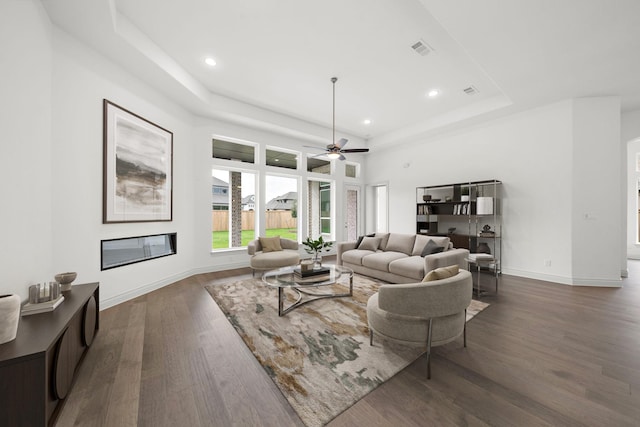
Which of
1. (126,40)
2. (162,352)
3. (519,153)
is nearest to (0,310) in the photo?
(162,352)

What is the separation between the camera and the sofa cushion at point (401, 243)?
4.89 m

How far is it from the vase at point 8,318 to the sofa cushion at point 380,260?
13.6ft

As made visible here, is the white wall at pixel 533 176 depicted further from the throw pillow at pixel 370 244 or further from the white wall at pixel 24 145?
the white wall at pixel 24 145

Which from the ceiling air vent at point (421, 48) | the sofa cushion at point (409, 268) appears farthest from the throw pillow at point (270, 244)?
the ceiling air vent at point (421, 48)

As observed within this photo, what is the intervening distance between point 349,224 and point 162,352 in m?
6.19

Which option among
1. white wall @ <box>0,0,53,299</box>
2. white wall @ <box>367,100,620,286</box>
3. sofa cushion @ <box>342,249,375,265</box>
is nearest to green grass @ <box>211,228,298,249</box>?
sofa cushion @ <box>342,249,375,265</box>

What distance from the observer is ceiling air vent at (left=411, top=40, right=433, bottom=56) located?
10.6 ft

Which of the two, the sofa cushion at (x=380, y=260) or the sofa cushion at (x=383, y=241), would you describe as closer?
the sofa cushion at (x=380, y=260)

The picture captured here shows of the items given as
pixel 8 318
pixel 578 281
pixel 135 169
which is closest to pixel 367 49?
pixel 135 169

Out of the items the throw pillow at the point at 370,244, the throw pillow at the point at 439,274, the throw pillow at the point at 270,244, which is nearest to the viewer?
the throw pillow at the point at 439,274

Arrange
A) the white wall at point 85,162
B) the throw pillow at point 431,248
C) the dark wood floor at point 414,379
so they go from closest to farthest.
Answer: the dark wood floor at point 414,379 → the white wall at point 85,162 → the throw pillow at point 431,248

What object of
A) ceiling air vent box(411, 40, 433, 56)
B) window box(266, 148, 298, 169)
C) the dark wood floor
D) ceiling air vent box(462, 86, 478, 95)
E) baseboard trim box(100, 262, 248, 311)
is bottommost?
the dark wood floor

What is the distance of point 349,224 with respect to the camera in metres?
7.87

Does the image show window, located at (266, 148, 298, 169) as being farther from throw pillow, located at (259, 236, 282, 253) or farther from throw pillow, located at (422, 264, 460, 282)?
throw pillow, located at (422, 264, 460, 282)
